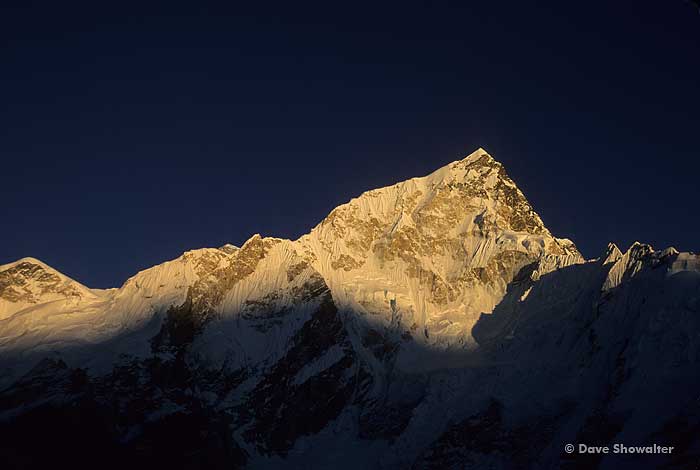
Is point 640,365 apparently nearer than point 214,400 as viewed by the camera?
Yes

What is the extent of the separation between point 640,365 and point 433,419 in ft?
104

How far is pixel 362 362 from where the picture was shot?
173750 millimetres

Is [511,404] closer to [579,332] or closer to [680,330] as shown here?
[579,332]

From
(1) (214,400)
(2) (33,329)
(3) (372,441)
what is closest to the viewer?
(3) (372,441)

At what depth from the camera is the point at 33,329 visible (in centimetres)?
18438

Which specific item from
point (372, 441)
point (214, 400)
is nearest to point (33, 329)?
point (214, 400)

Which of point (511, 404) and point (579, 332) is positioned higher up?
point (579, 332)

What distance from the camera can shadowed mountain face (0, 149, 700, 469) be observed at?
140125mm

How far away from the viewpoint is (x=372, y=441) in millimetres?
159125

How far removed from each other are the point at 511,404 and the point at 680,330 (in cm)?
2581

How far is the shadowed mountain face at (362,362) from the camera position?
140 metres

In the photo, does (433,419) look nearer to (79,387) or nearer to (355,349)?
(355,349)

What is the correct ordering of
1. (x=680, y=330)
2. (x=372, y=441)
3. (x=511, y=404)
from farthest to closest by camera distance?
(x=372, y=441) → (x=511, y=404) → (x=680, y=330)

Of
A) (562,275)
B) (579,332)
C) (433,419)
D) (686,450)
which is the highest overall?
(562,275)
